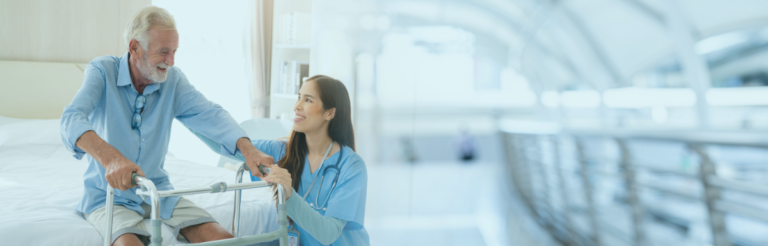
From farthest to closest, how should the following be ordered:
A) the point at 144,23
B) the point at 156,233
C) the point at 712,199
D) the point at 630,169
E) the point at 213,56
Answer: the point at 213,56 < the point at 630,169 < the point at 712,199 < the point at 144,23 < the point at 156,233

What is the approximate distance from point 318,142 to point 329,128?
2.2 inches

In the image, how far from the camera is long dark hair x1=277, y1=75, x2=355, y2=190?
1.20m

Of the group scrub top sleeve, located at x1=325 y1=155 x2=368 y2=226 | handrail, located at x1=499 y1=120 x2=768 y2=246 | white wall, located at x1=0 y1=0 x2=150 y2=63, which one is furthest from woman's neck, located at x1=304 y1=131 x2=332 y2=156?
white wall, located at x1=0 y1=0 x2=150 y2=63

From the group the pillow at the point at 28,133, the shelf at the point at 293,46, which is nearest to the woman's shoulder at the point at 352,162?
the shelf at the point at 293,46

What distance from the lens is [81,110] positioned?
94cm

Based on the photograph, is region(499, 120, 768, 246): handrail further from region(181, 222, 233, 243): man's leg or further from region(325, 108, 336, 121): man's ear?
region(181, 222, 233, 243): man's leg

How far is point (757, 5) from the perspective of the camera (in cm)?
450

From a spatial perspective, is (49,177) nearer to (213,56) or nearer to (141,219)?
(141,219)

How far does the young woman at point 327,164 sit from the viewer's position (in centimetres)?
107

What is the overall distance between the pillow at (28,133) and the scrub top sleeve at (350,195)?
1954mm

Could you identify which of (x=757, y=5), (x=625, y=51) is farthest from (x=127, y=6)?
(x=625, y=51)

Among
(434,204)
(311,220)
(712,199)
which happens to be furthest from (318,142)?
(712,199)

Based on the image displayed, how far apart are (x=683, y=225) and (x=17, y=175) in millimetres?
5201

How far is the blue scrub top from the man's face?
1.60 feet
